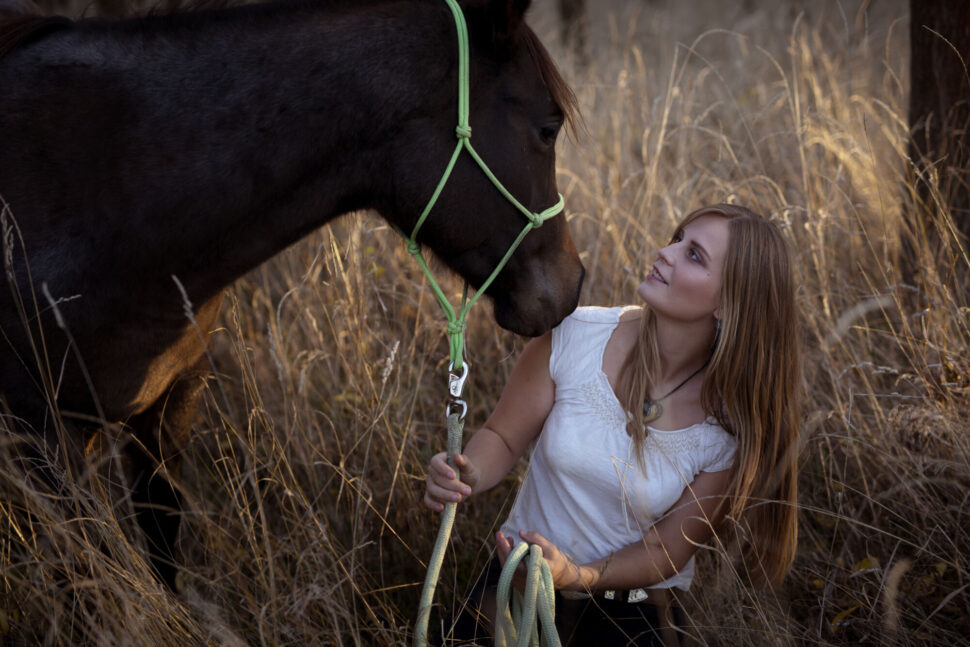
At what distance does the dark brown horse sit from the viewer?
174 cm

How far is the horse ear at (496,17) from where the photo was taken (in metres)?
1.76

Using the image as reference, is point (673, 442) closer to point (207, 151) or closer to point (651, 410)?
point (651, 410)

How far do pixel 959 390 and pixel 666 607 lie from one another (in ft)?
Answer: 3.68

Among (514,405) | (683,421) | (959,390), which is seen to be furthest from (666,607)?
(959,390)

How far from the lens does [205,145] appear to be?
1752mm

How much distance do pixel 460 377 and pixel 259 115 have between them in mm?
767

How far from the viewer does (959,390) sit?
2223 mm

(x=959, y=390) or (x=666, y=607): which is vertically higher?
(x=959, y=390)

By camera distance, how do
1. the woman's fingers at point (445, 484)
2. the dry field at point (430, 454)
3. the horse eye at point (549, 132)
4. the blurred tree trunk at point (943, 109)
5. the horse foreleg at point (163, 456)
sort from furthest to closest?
the blurred tree trunk at point (943, 109) → the horse foreleg at point (163, 456) → the horse eye at point (549, 132) → the dry field at point (430, 454) → the woman's fingers at point (445, 484)

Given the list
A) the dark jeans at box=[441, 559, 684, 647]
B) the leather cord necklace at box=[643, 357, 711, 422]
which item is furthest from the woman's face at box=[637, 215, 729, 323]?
the dark jeans at box=[441, 559, 684, 647]

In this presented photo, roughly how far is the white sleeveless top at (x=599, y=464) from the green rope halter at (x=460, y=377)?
0.29 m

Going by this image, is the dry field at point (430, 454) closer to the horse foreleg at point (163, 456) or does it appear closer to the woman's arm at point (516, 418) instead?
the horse foreleg at point (163, 456)

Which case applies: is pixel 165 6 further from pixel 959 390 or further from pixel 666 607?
pixel 959 390

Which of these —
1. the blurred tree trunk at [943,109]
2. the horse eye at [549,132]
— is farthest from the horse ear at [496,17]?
the blurred tree trunk at [943,109]
